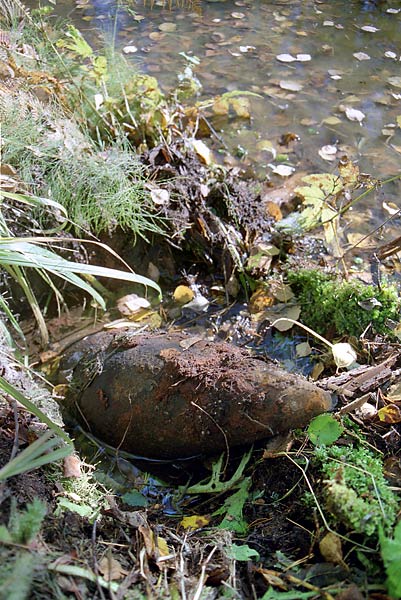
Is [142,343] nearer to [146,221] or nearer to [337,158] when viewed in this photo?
[146,221]

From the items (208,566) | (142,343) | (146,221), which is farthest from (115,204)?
(208,566)

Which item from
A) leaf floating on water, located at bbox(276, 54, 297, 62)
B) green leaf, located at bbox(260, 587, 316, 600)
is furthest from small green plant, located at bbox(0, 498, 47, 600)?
leaf floating on water, located at bbox(276, 54, 297, 62)

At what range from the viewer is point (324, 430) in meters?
1.55

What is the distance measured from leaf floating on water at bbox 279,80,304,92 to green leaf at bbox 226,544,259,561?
3176 millimetres

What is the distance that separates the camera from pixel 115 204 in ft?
7.57

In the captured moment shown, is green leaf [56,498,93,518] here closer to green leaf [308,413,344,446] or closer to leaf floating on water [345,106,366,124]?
green leaf [308,413,344,446]

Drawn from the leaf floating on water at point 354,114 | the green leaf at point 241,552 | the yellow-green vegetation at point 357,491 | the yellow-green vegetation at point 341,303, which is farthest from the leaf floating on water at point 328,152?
the green leaf at point 241,552

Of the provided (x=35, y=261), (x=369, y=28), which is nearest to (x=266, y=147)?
(x=369, y=28)

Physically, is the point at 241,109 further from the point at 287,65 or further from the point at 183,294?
the point at 183,294

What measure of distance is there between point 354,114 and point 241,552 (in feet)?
9.70

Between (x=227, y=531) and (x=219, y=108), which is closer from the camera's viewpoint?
(x=227, y=531)

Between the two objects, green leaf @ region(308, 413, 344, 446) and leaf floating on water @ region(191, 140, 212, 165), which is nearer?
green leaf @ region(308, 413, 344, 446)

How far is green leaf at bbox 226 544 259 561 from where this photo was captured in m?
1.32

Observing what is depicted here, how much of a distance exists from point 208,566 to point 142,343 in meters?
0.84
